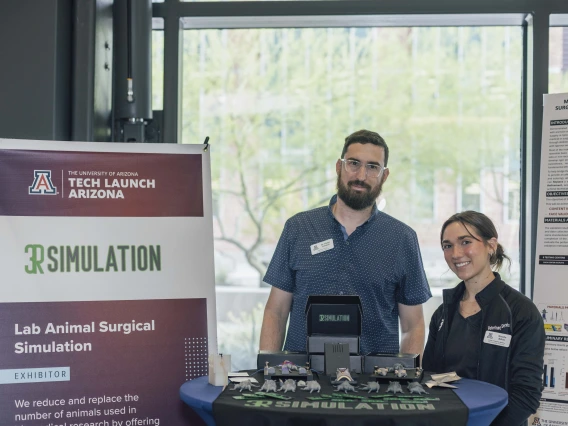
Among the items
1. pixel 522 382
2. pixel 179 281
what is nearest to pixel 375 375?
pixel 522 382

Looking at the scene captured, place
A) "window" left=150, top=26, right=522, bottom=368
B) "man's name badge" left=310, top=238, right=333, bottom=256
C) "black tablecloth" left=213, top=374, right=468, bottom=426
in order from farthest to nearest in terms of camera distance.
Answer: "window" left=150, top=26, right=522, bottom=368
"man's name badge" left=310, top=238, right=333, bottom=256
"black tablecloth" left=213, top=374, right=468, bottom=426

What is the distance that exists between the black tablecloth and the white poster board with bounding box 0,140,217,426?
2.63 ft

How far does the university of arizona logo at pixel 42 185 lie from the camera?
2793 millimetres

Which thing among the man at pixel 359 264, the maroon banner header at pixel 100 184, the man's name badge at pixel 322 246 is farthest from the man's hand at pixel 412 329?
the maroon banner header at pixel 100 184

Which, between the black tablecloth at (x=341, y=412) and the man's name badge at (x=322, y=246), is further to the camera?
the man's name badge at (x=322, y=246)

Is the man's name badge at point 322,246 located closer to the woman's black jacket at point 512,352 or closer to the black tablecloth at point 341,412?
the woman's black jacket at point 512,352

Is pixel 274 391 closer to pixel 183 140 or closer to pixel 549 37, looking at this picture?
pixel 183 140

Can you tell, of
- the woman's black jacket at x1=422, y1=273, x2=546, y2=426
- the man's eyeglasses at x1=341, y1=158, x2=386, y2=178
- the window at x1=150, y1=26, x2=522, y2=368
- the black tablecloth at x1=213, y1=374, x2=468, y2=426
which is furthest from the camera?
the window at x1=150, y1=26, x2=522, y2=368

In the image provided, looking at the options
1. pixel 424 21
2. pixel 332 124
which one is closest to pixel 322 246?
pixel 332 124

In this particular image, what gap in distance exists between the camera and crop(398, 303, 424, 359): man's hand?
9.76 feet

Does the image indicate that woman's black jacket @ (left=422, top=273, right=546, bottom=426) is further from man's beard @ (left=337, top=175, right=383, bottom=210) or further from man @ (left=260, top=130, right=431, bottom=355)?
man's beard @ (left=337, top=175, right=383, bottom=210)

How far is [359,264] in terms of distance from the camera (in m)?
2.96

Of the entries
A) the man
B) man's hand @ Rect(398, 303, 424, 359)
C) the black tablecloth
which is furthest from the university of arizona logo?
man's hand @ Rect(398, 303, 424, 359)

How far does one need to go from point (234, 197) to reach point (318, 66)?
3.09 feet
